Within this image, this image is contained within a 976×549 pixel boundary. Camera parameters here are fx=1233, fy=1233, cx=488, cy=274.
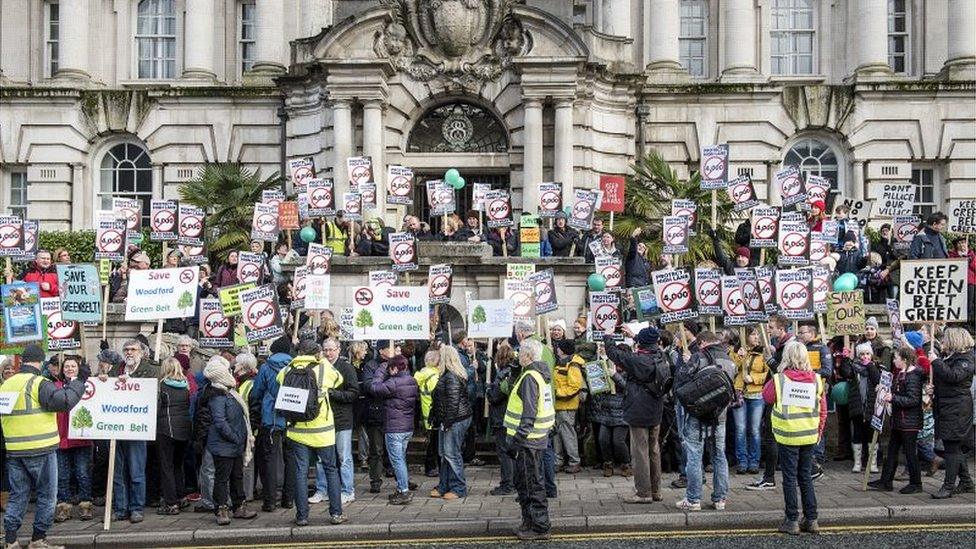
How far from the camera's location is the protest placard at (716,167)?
21094 mm

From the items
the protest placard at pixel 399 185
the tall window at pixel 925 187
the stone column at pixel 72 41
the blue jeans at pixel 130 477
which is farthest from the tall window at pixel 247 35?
the blue jeans at pixel 130 477

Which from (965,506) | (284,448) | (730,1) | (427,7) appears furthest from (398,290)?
(730,1)

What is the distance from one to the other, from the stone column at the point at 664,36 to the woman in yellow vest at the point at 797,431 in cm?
2037

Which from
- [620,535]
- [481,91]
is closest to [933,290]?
[620,535]

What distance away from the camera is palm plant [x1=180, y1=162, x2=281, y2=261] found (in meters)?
27.1

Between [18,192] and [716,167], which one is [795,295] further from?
[18,192]

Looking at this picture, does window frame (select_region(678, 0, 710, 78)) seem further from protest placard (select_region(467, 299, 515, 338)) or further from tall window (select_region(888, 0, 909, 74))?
protest placard (select_region(467, 299, 515, 338))

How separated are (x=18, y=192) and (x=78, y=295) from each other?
64.1ft

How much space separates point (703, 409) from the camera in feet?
43.6

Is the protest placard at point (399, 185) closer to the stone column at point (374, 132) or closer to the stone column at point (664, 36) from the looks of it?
the stone column at point (374, 132)

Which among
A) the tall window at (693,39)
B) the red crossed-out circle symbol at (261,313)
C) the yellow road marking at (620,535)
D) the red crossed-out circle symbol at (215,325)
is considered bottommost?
the yellow road marking at (620,535)

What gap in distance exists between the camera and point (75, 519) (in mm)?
14188

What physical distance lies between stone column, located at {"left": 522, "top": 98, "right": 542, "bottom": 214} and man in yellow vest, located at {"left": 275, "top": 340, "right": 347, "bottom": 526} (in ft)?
48.5

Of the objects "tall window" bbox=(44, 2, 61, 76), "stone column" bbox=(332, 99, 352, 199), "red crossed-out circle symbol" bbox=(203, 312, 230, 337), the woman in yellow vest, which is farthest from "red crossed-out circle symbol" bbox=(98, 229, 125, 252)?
"tall window" bbox=(44, 2, 61, 76)
